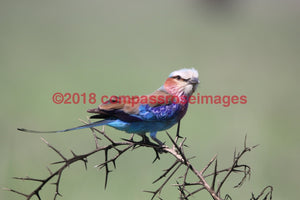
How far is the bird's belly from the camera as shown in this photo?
2.31 meters

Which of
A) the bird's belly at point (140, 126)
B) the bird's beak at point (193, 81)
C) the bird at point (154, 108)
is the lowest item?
the bird's belly at point (140, 126)

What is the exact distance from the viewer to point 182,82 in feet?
7.86

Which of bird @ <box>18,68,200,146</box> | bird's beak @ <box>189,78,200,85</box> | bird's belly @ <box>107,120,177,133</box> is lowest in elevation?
bird's belly @ <box>107,120,177,133</box>

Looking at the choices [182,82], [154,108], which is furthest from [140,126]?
[182,82]

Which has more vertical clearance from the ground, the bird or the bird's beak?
the bird's beak

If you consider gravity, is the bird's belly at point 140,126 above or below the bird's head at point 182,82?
below

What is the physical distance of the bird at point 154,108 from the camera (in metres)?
2.24

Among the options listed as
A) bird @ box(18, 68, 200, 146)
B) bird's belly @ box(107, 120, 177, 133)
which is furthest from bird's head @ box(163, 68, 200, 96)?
bird's belly @ box(107, 120, 177, 133)

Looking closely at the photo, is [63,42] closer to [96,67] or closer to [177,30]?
[96,67]

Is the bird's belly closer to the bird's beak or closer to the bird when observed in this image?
the bird

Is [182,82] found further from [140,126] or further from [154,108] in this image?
[140,126]

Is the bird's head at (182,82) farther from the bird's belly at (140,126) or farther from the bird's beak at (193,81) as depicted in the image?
the bird's belly at (140,126)

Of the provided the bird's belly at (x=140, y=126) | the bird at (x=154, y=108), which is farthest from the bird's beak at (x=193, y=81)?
the bird's belly at (x=140, y=126)

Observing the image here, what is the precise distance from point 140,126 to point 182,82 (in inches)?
11.6
